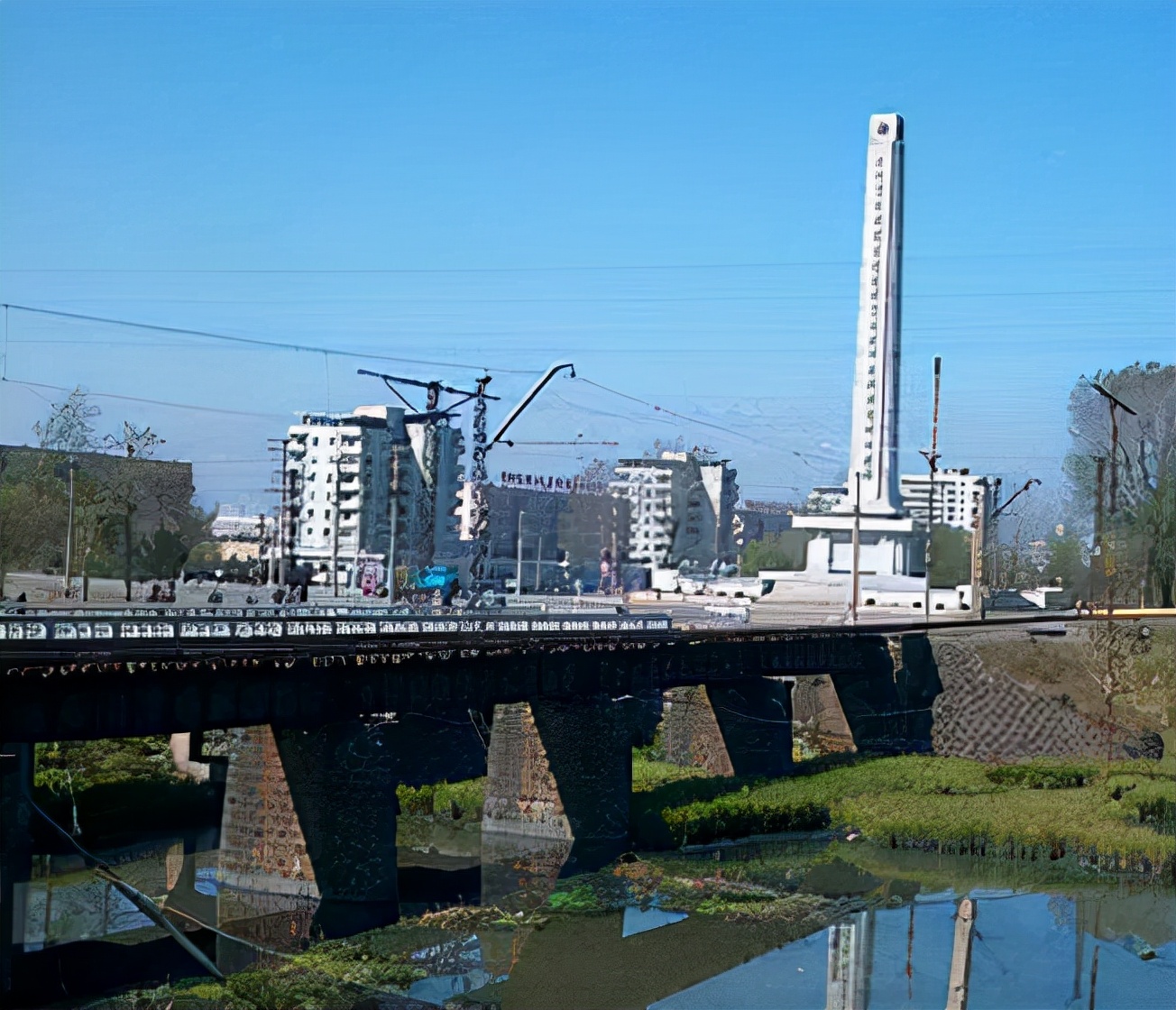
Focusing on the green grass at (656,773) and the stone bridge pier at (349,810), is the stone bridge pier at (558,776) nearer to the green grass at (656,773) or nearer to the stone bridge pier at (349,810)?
the green grass at (656,773)

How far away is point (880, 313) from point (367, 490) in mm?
33541

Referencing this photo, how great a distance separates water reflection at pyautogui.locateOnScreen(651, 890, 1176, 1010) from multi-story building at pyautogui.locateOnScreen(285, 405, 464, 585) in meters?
22.5

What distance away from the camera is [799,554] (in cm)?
7044

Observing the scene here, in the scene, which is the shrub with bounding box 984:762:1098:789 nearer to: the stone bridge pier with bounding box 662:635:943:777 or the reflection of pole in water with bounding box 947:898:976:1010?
the stone bridge pier with bounding box 662:635:943:777

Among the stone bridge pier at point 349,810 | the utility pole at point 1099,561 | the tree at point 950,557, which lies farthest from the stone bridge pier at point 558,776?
the tree at point 950,557

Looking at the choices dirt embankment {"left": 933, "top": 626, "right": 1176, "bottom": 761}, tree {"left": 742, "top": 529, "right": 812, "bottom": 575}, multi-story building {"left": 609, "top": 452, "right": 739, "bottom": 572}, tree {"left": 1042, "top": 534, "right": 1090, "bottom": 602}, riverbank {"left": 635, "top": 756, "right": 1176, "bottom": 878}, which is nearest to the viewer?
riverbank {"left": 635, "top": 756, "right": 1176, "bottom": 878}

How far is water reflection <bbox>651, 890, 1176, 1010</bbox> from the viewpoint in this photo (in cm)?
3089

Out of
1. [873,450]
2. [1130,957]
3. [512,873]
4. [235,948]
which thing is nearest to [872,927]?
[1130,957]

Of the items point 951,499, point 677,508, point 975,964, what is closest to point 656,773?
point 677,508

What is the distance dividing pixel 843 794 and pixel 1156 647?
1440cm

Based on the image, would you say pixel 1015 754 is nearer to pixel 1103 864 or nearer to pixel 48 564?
pixel 1103 864

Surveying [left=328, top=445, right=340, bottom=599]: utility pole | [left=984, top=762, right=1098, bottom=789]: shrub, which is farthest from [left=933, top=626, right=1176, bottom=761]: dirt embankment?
[left=328, top=445, right=340, bottom=599]: utility pole

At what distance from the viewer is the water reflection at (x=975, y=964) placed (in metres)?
30.9

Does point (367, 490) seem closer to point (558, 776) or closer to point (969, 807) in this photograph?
point (558, 776)
